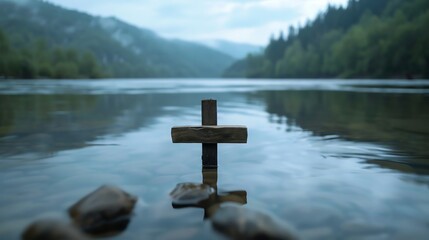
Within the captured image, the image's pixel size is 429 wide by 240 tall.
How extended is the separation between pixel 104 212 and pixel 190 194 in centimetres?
176

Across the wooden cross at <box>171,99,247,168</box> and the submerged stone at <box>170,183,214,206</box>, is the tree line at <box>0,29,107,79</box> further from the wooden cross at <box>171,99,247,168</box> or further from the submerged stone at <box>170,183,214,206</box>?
the submerged stone at <box>170,183,214,206</box>

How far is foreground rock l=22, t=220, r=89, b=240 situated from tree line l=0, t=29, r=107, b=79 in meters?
134

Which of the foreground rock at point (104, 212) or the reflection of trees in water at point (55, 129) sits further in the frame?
the reflection of trees in water at point (55, 129)

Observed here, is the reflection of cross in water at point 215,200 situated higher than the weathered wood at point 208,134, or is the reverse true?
the weathered wood at point 208,134

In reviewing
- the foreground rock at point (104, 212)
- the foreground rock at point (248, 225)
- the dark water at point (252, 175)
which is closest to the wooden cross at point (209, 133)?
the dark water at point (252, 175)

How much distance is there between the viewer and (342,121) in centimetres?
1916

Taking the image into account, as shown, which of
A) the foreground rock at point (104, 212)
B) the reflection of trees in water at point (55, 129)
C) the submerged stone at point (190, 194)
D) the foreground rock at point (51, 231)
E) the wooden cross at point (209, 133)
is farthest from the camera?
the reflection of trees in water at point (55, 129)

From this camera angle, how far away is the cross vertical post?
8.67 meters

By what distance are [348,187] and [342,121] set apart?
1211 centimetres

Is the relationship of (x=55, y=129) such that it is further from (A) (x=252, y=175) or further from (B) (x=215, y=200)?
(B) (x=215, y=200)

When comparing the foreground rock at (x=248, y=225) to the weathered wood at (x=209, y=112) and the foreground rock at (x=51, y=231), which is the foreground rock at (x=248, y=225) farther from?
the weathered wood at (x=209, y=112)

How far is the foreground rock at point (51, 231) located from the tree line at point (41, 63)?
134m

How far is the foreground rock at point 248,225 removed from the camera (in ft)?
17.2

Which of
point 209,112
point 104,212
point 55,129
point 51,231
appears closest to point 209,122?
point 209,112
